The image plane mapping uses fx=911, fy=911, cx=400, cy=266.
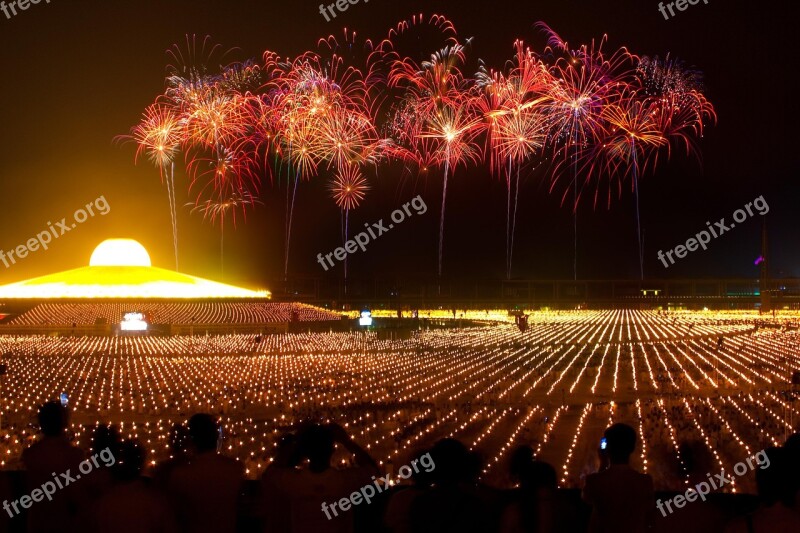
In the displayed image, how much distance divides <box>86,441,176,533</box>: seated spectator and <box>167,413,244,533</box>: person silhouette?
15.3 inches

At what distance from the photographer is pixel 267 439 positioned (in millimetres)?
15750

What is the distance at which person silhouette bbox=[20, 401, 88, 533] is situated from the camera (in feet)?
19.9

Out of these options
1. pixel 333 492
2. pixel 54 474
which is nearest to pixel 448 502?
pixel 333 492

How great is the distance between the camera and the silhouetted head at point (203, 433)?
18.4ft

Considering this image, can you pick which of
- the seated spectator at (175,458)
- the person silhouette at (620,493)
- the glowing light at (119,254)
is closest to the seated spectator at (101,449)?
the seated spectator at (175,458)

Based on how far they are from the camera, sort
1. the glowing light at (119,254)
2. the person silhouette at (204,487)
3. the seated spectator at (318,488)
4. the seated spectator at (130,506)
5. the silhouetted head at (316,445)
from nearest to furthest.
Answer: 1. the seated spectator at (130,506)
2. the silhouetted head at (316,445)
3. the seated spectator at (318,488)
4. the person silhouette at (204,487)
5. the glowing light at (119,254)

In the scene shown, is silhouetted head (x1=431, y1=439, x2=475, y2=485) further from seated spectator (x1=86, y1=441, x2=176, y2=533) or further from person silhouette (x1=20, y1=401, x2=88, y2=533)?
person silhouette (x1=20, y1=401, x2=88, y2=533)

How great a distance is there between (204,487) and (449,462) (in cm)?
169

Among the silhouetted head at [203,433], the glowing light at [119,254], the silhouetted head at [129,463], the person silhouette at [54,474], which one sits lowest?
the person silhouette at [54,474]

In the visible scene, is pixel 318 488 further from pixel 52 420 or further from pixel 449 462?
pixel 52 420

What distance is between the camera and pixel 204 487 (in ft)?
18.4

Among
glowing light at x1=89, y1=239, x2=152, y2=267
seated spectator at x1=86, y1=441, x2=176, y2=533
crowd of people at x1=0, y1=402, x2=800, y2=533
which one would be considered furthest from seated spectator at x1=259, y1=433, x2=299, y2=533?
glowing light at x1=89, y1=239, x2=152, y2=267

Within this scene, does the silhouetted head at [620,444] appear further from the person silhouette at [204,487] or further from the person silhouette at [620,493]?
the person silhouette at [204,487]

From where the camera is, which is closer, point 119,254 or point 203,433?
point 203,433
